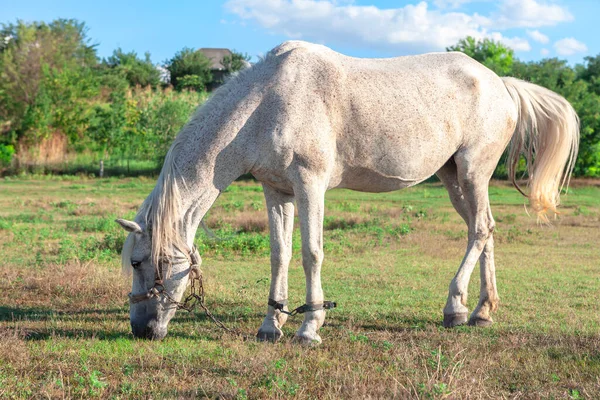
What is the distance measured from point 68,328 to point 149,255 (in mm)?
1339

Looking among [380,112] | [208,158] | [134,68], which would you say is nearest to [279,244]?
[208,158]

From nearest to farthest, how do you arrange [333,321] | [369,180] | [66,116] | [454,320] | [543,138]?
[369,180] → [454,320] → [333,321] → [543,138] → [66,116]

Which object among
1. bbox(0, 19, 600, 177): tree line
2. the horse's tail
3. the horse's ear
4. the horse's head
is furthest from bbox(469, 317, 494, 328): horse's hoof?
bbox(0, 19, 600, 177): tree line

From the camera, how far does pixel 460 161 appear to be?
6.52 metres

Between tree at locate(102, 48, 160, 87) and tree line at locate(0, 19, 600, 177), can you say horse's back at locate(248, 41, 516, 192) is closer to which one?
tree line at locate(0, 19, 600, 177)

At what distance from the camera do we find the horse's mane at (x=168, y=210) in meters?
5.21

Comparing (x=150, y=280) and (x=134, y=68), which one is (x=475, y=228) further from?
(x=134, y=68)

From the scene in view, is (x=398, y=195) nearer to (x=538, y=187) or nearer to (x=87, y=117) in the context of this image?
(x=538, y=187)

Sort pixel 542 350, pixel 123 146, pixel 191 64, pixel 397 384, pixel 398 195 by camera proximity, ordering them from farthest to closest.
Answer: pixel 191 64 < pixel 123 146 < pixel 398 195 < pixel 542 350 < pixel 397 384

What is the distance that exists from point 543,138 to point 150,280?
176 inches

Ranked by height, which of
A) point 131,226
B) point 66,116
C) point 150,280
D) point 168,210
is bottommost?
point 150,280

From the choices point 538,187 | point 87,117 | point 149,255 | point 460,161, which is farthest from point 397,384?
point 87,117

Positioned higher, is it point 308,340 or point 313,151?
point 313,151

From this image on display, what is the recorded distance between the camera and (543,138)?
23.3ft
